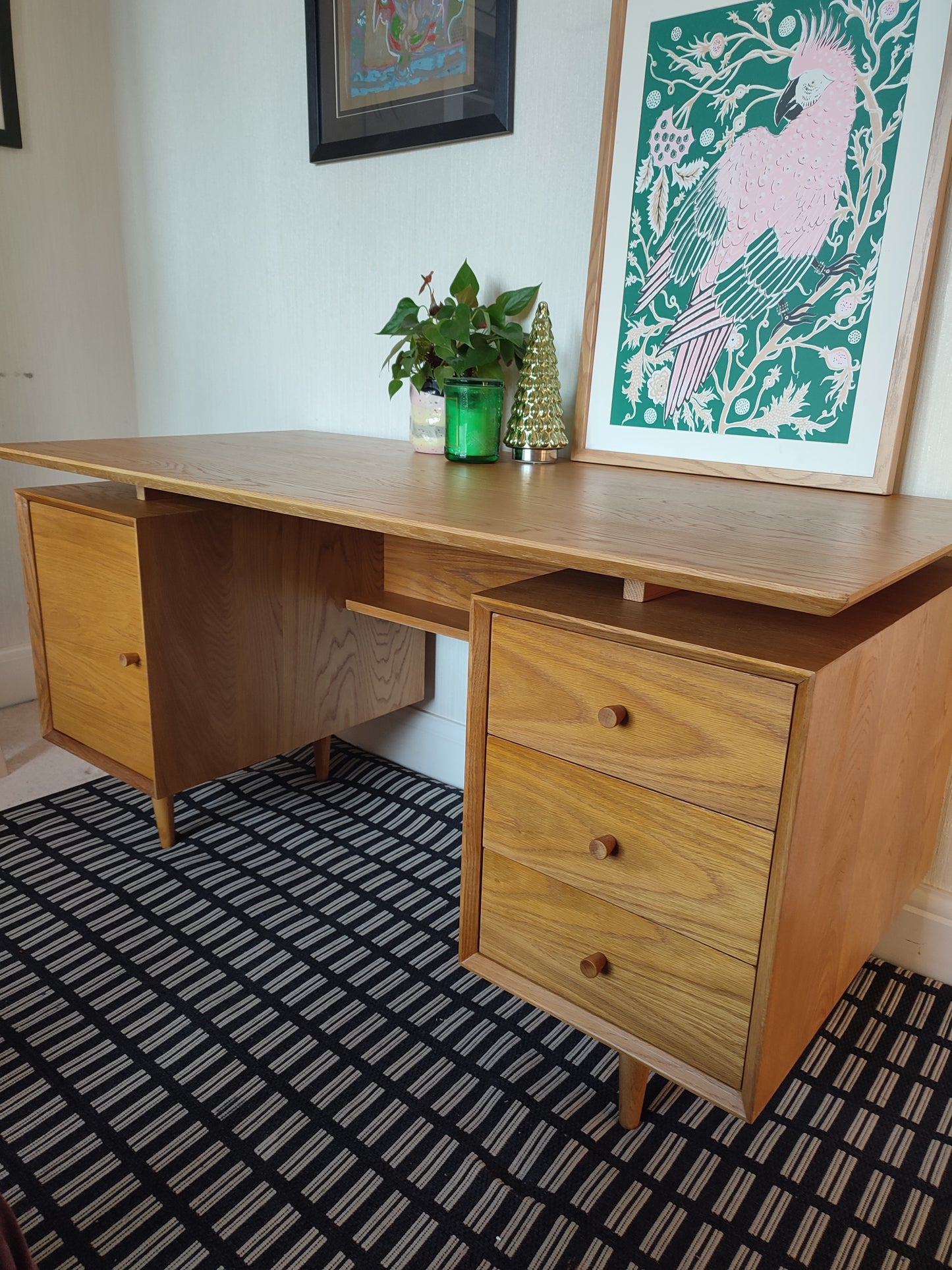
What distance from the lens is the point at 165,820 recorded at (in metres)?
1.58

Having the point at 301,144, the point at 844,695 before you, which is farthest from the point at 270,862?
the point at 301,144

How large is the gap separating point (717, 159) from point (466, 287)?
0.45 meters

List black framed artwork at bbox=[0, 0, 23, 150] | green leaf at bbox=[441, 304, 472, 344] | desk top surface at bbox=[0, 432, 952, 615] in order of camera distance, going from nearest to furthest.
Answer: desk top surface at bbox=[0, 432, 952, 615]
green leaf at bbox=[441, 304, 472, 344]
black framed artwork at bbox=[0, 0, 23, 150]

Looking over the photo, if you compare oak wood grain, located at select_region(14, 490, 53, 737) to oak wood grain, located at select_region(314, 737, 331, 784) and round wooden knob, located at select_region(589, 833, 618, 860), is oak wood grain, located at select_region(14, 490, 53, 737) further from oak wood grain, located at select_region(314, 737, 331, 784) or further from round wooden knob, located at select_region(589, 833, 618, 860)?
round wooden knob, located at select_region(589, 833, 618, 860)

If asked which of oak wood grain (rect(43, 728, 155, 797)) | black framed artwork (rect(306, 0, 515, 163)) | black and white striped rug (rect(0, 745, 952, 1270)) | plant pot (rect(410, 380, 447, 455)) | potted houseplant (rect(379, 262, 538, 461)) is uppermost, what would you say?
black framed artwork (rect(306, 0, 515, 163))

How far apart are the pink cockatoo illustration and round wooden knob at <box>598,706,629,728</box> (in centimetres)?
63

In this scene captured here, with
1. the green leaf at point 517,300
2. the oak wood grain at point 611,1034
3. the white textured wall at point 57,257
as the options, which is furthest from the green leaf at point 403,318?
the white textured wall at point 57,257

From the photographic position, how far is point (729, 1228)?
3.03ft

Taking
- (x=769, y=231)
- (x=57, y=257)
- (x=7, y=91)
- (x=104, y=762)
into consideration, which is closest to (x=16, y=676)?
(x=104, y=762)

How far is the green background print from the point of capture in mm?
1089

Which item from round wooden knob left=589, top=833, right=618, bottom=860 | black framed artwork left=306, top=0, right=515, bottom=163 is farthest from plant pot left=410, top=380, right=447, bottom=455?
round wooden knob left=589, top=833, right=618, bottom=860

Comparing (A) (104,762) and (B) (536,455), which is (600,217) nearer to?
(B) (536,455)

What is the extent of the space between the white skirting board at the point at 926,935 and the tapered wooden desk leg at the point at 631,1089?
51 cm

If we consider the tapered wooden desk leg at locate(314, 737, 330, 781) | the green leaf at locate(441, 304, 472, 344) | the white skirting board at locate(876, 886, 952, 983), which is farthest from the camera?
the tapered wooden desk leg at locate(314, 737, 330, 781)
